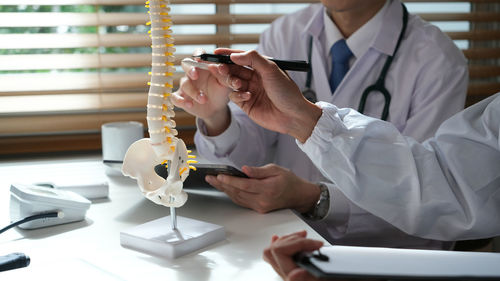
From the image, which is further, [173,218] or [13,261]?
[173,218]

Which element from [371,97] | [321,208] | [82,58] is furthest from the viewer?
[82,58]

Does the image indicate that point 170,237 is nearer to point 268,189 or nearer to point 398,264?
point 268,189

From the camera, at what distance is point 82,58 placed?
1723mm

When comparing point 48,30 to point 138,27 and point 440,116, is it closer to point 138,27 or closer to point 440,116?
point 138,27

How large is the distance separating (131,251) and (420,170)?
591mm

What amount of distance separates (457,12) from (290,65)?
1277 mm

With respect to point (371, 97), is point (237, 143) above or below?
below

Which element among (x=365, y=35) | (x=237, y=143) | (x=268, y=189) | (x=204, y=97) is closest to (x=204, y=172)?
(x=268, y=189)

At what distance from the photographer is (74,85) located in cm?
173

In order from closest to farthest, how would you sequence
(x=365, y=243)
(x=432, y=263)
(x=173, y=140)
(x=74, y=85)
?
1. (x=432, y=263)
2. (x=173, y=140)
3. (x=365, y=243)
4. (x=74, y=85)

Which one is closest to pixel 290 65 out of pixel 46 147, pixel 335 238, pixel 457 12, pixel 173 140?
pixel 173 140

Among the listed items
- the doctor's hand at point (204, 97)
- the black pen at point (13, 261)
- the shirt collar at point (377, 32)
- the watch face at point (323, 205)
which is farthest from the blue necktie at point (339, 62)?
the black pen at point (13, 261)

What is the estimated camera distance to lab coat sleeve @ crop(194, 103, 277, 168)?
1.49 m

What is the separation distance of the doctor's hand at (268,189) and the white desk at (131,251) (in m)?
0.02
